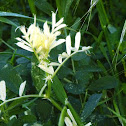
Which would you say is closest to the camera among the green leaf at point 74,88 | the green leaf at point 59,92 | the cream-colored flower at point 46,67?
the cream-colored flower at point 46,67

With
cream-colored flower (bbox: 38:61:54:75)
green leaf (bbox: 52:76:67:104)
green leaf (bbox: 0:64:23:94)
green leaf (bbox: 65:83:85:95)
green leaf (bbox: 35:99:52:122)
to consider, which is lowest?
green leaf (bbox: 35:99:52:122)

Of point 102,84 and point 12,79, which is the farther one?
point 102,84

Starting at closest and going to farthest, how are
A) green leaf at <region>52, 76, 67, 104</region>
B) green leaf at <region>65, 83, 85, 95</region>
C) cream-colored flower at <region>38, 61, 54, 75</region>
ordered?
cream-colored flower at <region>38, 61, 54, 75</region>, green leaf at <region>52, 76, 67, 104</region>, green leaf at <region>65, 83, 85, 95</region>

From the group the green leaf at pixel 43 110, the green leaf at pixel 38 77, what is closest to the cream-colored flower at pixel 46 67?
the green leaf at pixel 38 77

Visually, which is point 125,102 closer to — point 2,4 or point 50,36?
point 50,36

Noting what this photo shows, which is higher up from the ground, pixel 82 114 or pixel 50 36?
pixel 50 36

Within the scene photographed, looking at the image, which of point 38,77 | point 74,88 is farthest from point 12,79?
point 74,88

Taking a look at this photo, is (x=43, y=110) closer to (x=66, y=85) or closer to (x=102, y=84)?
(x=66, y=85)

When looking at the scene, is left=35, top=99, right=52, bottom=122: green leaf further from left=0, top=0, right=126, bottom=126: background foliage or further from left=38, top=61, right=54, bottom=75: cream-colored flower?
left=38, top=61, right=54, bottom=75: cream-colored flower

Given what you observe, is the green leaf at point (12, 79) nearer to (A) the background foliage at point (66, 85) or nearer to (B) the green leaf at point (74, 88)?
(A) the background foliage at point (66, 85)

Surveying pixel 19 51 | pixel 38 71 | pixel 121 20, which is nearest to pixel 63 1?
pixel 19 51

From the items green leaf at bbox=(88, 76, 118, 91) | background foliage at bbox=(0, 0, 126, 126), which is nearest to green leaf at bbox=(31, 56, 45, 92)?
background foliage at bbox=(0, 0, 126, 126)
